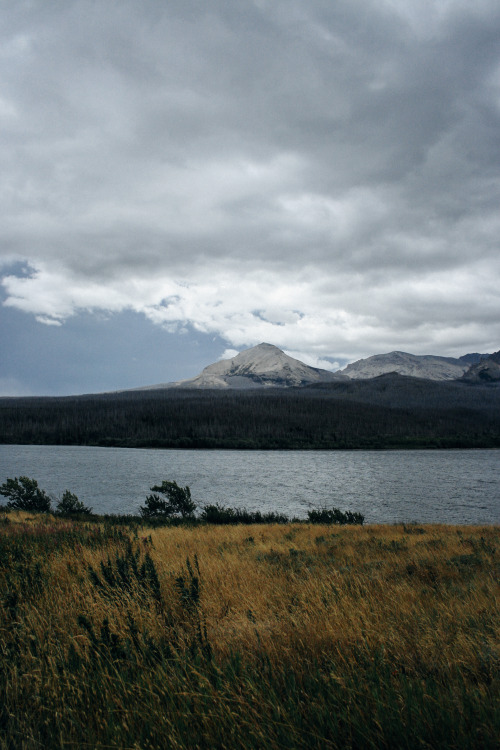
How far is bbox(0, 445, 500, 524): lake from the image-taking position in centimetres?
4125

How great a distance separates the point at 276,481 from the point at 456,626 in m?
59.0

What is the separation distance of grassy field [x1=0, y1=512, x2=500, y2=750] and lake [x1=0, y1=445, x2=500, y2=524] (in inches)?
1224

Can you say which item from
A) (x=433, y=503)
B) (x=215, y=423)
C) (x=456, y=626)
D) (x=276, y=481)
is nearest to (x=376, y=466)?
(x=276, y=481)

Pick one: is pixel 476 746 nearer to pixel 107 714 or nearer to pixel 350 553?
pixel 107 714

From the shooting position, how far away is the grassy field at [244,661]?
10.7 feet

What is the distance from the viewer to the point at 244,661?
447 cm

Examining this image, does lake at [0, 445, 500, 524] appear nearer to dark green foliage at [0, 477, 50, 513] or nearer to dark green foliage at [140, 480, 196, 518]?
dark green foliage at [0, 477, 50, 513]

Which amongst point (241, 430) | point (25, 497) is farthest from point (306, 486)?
point (241, 430)

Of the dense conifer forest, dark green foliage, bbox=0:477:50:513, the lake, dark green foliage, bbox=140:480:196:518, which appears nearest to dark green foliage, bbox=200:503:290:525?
dark green foliage, bbox=140:480:196:518

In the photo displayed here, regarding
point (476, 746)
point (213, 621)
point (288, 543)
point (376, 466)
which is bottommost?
point (376, 466)

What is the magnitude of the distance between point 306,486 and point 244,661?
183 ft

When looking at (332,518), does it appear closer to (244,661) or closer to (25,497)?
(25,497)

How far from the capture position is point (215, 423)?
178 meters

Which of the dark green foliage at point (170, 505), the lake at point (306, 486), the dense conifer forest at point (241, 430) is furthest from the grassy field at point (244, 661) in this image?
the dense conifer forest at point (241, 430)
